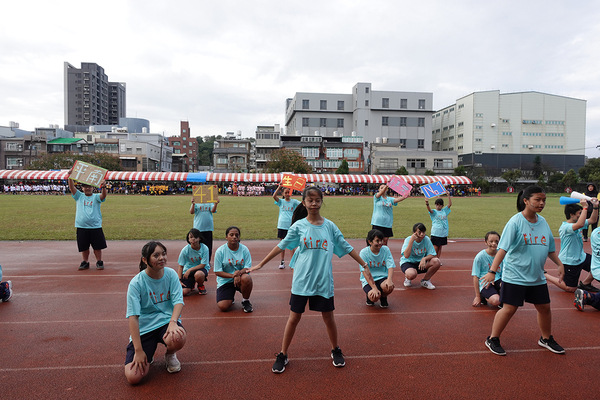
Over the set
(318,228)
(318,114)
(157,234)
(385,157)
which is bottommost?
(157,234)

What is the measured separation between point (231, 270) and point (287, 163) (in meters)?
52.8

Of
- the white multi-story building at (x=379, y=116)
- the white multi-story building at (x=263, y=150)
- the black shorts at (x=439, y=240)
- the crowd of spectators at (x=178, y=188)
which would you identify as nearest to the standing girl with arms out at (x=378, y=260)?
the black shorts at (x=439, y=240)

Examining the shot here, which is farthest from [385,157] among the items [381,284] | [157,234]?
[381,284]

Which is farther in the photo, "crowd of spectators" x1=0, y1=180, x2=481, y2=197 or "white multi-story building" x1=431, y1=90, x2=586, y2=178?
"white multi-story building" x1=431, y1=90, x2=586, y2=178

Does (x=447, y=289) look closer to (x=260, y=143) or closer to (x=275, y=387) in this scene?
(x=275, y=387)

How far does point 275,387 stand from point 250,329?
1.43 metres

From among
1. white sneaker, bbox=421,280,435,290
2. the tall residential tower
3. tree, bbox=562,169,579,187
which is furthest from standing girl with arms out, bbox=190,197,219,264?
the tall residential tower

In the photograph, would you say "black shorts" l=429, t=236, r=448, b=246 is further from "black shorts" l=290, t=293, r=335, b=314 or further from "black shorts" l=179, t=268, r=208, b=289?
"black shorts" l=290, t=293, r=335, b=314

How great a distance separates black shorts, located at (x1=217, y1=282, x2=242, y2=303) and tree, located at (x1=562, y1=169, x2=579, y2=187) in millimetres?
61106

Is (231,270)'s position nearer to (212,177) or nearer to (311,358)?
(311,358)

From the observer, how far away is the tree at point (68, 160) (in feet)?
183

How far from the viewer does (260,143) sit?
236ft

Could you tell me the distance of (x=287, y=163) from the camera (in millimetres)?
58000

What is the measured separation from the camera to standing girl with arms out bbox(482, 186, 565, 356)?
3.93 metres
